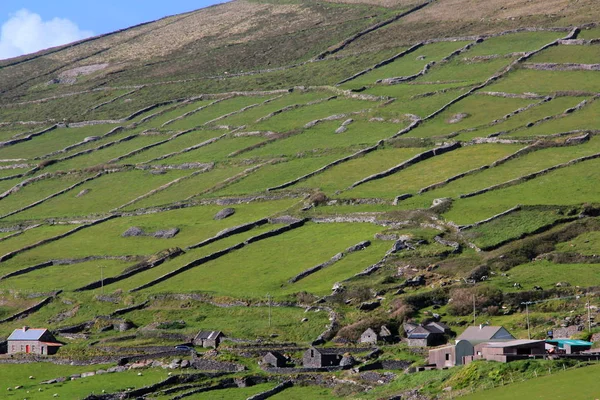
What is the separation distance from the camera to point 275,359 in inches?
3182

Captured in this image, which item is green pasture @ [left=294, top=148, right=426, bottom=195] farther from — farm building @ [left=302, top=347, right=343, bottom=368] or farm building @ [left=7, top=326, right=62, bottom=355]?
farm building @ [left=302, top=347, right=343, bottom=368]

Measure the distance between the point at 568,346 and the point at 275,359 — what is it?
2008 centimetres

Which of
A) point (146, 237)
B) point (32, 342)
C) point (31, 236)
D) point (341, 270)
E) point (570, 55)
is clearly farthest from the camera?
point (570, 55)

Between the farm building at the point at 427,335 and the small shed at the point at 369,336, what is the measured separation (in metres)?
2.67

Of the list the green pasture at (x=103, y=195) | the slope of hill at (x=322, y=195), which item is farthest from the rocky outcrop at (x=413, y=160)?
the green pasture at (x=103, y=195)

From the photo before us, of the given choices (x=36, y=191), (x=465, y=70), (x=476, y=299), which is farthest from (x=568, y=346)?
(x=36, y=191)

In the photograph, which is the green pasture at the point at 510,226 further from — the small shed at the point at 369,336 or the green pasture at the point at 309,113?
the green pasture at the point at 309,113

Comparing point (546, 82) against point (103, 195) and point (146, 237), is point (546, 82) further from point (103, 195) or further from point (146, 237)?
point (103, 195)

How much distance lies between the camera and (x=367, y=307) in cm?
9062

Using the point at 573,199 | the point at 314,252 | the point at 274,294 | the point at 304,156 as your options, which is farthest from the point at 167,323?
the point at 304,156

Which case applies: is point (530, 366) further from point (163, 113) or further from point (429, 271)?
point (163, 113)

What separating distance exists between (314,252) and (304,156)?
31450 millimetres

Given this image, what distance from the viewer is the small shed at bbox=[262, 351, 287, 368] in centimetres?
8069

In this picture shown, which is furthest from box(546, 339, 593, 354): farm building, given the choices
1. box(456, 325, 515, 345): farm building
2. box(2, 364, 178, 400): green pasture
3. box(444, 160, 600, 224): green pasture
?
box(444, 160, 600, 224): green pasture
